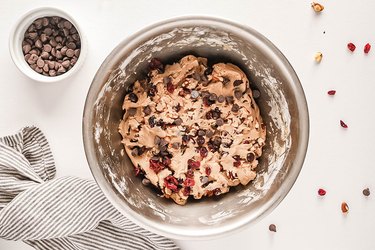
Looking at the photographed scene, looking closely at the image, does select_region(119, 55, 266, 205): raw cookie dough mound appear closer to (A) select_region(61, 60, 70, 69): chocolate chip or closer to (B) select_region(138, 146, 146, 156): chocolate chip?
(B) select_region(138, 146, 146, 156): chocolate chip

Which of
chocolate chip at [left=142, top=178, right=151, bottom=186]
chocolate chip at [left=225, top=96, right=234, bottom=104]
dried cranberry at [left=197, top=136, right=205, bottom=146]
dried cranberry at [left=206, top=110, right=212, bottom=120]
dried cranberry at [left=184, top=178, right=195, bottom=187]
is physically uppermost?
chocolate chip at [left=225, top=96, right=234, bottom=104]

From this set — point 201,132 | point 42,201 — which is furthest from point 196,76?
point 42,201

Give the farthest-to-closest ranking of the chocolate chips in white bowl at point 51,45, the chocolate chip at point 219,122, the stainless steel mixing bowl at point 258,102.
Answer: the chocolate chips in white bowl at point 51,45
the chocolate chip at point 219,122
the stainless steel mixing bowl at point 258,102

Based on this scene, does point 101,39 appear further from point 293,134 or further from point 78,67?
point 293,134

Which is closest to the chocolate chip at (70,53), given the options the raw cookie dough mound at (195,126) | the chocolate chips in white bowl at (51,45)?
the chocolate chips in white bowl at (51,45)

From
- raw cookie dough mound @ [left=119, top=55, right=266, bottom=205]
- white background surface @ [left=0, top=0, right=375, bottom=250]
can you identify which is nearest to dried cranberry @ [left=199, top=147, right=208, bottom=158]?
raw cookie dough mound @ [left=119, top=55, right=266, bottom=205]

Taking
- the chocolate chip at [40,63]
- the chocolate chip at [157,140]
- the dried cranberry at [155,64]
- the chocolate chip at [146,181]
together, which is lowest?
the chocolate chip at [146,181]

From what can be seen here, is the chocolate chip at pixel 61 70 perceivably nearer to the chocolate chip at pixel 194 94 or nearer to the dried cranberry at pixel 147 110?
the dried cranberry at pixel 147 110

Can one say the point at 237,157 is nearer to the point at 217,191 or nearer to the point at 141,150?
the point at 217,191

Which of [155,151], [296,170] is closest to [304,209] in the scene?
[296,170]
